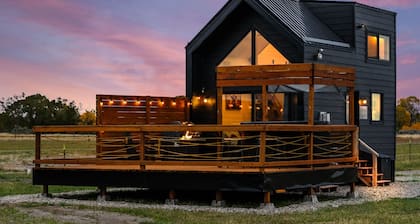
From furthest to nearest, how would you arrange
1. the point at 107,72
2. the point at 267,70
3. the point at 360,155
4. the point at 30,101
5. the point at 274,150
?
the point at 30,101 < the point at 107,72 < the point at 360,155 < the point at 267,70 < the point at 274,150

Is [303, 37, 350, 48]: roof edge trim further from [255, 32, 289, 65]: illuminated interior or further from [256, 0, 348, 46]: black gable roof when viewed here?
[255, 32, 289, 65]: illuminated interior

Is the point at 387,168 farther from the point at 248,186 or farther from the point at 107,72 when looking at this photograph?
the point at 107,72

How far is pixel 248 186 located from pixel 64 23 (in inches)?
660

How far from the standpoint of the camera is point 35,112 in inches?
3979

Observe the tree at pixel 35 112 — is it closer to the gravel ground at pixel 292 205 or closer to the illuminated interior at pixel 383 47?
the illuminated interior at pixel 383 47

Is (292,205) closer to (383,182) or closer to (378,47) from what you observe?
(383,182)

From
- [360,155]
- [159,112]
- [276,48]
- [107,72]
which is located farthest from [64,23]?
[360,155]

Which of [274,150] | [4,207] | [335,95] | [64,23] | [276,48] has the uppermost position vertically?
[64,23]

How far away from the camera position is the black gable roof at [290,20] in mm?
17219

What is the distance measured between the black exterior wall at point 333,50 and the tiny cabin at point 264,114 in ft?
0.09

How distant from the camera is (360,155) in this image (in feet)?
56.9

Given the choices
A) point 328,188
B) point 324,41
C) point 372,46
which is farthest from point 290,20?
point 328,188

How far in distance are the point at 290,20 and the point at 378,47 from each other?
3.22 metres

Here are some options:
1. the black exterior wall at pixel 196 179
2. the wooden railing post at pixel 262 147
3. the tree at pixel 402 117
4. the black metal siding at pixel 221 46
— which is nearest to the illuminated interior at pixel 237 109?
the black metal siding at pixel 221 46
